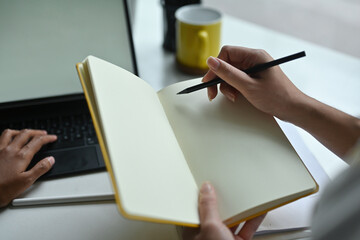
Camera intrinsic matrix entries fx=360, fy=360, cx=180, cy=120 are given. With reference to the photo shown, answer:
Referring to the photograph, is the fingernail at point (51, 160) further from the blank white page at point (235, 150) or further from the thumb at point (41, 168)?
the blank white page at point (235, 150)

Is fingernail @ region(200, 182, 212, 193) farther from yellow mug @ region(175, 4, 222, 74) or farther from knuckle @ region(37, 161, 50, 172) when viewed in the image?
yellow mug @ region(175, 4, 222, 74)

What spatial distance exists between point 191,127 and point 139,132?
108 mm

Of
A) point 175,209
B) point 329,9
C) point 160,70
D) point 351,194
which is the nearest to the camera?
point 351,194

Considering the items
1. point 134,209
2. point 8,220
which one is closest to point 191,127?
point 134,209

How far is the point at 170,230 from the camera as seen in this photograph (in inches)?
21.2

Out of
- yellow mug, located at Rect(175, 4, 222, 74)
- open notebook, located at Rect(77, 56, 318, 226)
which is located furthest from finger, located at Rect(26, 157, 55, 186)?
yellow mug, located at Rect(175, 4, 222, 74)

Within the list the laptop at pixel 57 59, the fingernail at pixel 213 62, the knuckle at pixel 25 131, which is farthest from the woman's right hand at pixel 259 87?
the knuckle at pixel 25 131

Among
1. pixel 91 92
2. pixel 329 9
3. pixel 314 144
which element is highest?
pixel 91 92

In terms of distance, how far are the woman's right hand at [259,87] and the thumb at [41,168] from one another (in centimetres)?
29

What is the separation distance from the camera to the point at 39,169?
595 millimetres

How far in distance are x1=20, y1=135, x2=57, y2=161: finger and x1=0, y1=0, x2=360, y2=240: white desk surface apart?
0.09 m

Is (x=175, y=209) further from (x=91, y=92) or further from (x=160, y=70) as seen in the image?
(x=160, y=70)

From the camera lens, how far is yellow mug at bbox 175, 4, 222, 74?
82cm

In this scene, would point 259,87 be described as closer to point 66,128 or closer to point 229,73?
point 229,73
